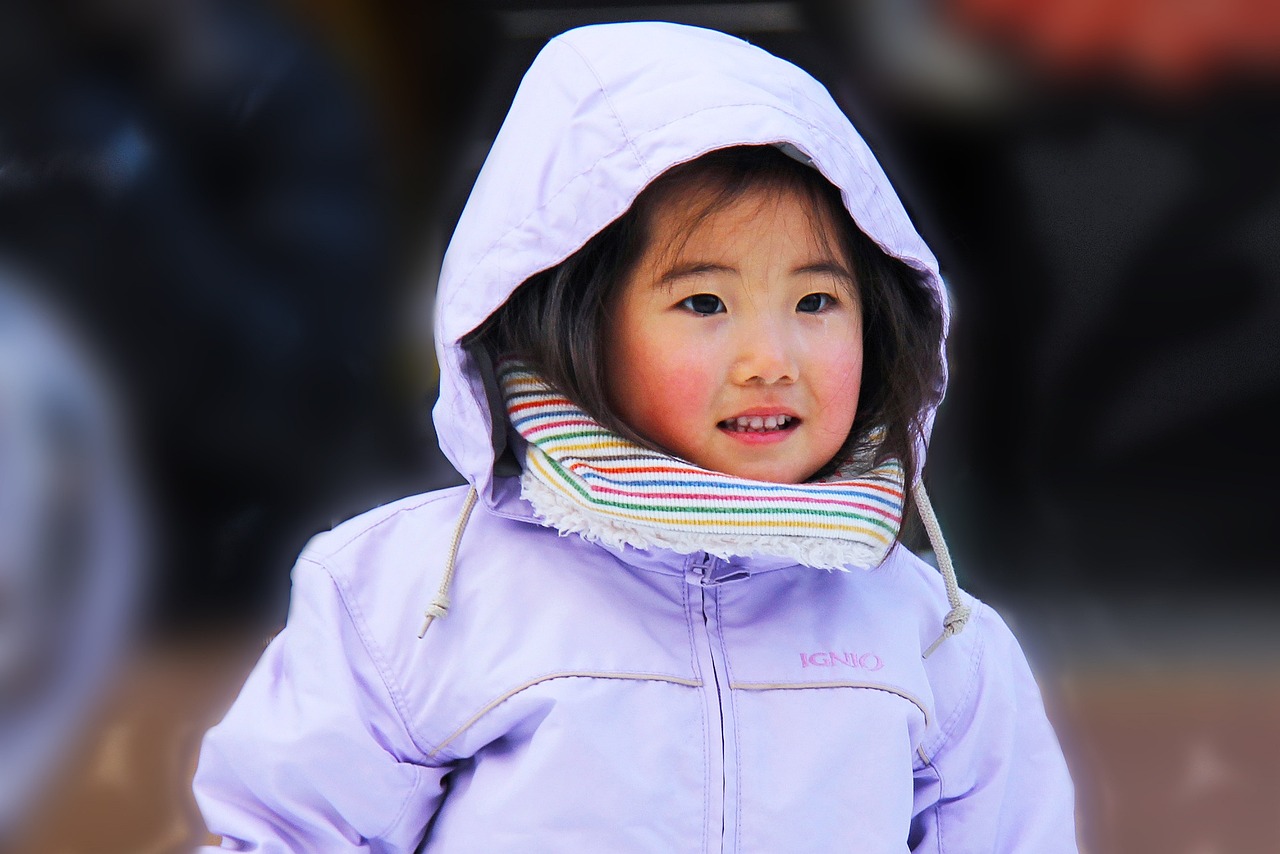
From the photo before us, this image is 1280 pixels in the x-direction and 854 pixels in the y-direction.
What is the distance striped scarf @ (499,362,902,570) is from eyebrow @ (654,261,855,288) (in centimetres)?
13

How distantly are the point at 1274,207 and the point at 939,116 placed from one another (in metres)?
0.49

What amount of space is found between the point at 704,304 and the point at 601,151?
15 cm

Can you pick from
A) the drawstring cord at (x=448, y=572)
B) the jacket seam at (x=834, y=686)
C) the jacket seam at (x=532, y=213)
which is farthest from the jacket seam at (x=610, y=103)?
the jacket seam at (x=834, y=686)

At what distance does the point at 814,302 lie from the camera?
1175 mm

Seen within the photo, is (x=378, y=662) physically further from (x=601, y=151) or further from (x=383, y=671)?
(x=601, y=151)

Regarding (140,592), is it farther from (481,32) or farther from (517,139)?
(517,139)

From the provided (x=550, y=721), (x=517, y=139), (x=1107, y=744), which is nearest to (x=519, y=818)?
(x=550, y=721)

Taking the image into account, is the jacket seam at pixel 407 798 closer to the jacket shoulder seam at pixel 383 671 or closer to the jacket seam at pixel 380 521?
the jacket shoulder seam at pixel 383 671

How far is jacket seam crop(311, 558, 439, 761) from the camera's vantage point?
112 cm

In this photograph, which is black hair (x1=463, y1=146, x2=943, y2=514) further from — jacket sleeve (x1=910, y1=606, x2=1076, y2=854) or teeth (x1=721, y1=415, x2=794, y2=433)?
jacket sleeve (x1=910, y1=606, x2=1076, y2=854)

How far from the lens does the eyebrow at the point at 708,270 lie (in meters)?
1.13

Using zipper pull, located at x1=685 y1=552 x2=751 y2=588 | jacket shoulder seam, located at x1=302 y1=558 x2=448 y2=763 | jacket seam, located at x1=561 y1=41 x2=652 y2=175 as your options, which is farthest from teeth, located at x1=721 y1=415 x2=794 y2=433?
jacket shoulder seam, located at x1=302 y1=558 x2=448 y2=763

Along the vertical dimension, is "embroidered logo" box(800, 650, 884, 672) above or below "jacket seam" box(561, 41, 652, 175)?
below

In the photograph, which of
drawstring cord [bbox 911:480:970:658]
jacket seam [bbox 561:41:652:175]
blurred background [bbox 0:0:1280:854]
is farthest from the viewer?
blurred background [bbox 0:0:1280:854]
